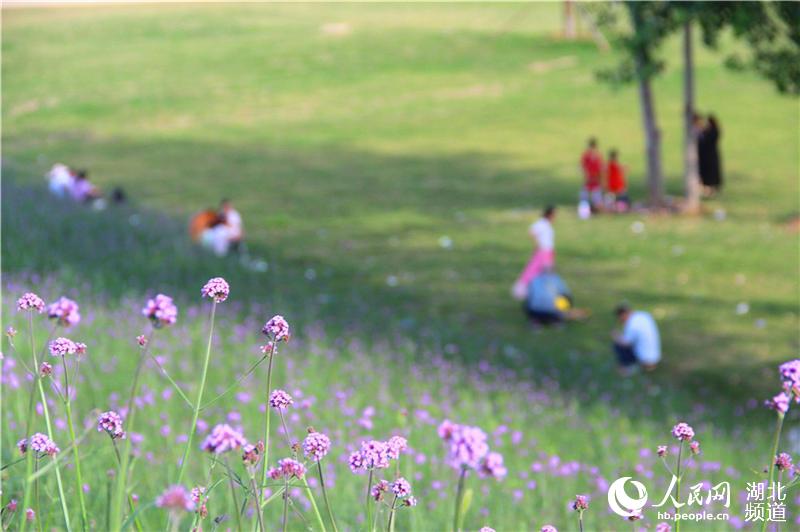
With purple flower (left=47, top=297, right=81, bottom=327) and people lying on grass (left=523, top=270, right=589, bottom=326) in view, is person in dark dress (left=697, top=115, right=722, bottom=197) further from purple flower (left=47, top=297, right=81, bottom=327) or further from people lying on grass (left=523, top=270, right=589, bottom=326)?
purple flower (left=47, top=297, right=81, bottom=327)

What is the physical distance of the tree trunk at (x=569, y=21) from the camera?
168ft

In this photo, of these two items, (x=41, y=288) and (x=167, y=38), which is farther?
(x=167, y=38)

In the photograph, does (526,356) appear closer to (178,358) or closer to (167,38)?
(178,358)

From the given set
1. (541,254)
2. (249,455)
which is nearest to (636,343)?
(541,254)

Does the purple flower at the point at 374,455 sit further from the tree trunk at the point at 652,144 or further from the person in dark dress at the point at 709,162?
the person in dark dress at the point at 709,162

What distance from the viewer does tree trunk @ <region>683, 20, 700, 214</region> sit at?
71.0ft

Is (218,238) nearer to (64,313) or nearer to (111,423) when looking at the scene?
(111,423)

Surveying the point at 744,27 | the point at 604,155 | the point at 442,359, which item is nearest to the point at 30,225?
the point at 442,359

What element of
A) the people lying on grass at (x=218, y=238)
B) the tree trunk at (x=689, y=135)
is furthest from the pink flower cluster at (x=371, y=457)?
the tree trunk at (x=689, y=135)

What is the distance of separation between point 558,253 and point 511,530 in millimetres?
13800

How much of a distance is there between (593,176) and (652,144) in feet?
4.22

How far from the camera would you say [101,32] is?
5219cm

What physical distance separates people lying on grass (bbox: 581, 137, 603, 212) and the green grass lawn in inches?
22.8

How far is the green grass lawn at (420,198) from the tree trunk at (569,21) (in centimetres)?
97
